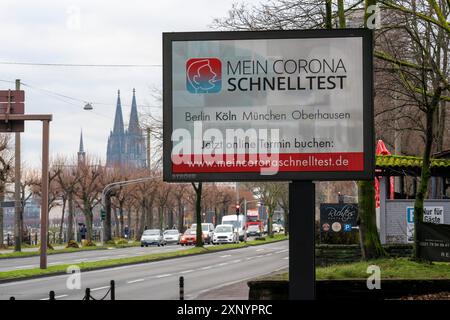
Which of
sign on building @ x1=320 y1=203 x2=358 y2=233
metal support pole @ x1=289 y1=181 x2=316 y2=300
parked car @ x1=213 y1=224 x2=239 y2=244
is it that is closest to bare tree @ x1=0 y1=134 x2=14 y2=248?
parked car @ x1=213 y1=224 x2=239 y2=244

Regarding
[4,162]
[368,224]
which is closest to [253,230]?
[4,162]

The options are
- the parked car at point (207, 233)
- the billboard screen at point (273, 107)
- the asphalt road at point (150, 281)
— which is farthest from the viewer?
the parked car at point (207, 233)

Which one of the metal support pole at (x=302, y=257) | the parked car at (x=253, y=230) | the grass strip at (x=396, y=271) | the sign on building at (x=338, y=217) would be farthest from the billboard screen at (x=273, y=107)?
the parked car at (x=253, y=230)

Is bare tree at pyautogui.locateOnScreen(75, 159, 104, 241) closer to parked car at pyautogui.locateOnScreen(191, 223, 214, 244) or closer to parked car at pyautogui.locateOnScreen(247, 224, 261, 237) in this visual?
parked car at pyautogui.locateOnScreen(191, 223, 214, 244)

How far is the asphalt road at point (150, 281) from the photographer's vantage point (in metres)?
24.5

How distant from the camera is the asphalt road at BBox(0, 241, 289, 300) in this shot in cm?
2445

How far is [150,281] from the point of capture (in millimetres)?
29812

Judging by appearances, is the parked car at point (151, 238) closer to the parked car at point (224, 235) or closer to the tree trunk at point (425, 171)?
the parked car at point (224, 235)

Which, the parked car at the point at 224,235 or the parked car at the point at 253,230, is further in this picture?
the parked car at the point at 253,230

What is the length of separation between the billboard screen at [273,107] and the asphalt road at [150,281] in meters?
9.32

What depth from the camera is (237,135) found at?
47.1 ft

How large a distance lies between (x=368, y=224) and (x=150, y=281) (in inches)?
380

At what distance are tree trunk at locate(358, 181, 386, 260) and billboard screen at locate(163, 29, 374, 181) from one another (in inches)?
359
